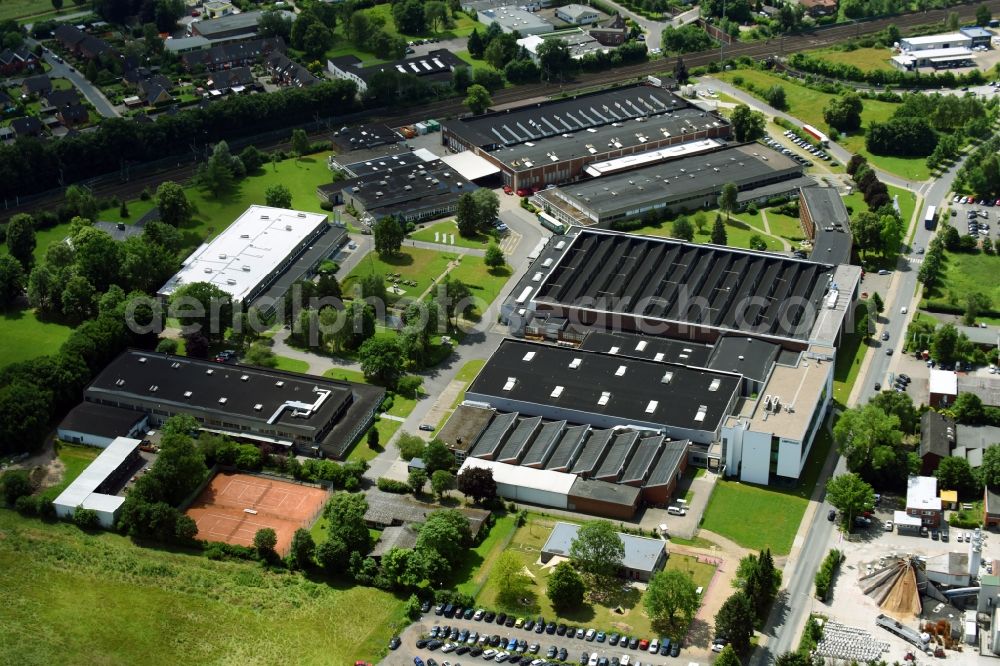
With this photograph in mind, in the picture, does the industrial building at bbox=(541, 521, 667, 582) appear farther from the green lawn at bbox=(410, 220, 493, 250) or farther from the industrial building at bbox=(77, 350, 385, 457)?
the green lawn at bbox=(410, 220, 493, 250)

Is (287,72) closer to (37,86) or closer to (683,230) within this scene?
(37,86)

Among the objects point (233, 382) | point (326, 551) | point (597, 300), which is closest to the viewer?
point (326, 551)

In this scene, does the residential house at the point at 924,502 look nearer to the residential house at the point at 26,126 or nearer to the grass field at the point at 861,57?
the grass field at the point at 861,57

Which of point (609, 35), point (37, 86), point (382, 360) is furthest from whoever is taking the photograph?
point (609, 35)

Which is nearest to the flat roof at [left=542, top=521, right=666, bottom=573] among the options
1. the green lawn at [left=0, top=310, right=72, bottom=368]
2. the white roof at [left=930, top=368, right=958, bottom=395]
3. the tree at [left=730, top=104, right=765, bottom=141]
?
the white roof at [left=930, top=368, right=958, bottom=395]

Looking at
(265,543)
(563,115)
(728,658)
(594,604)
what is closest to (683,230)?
(563,115)

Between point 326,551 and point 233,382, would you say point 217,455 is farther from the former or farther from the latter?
point 326,551

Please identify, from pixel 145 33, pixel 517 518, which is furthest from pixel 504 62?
pixel 517 518
